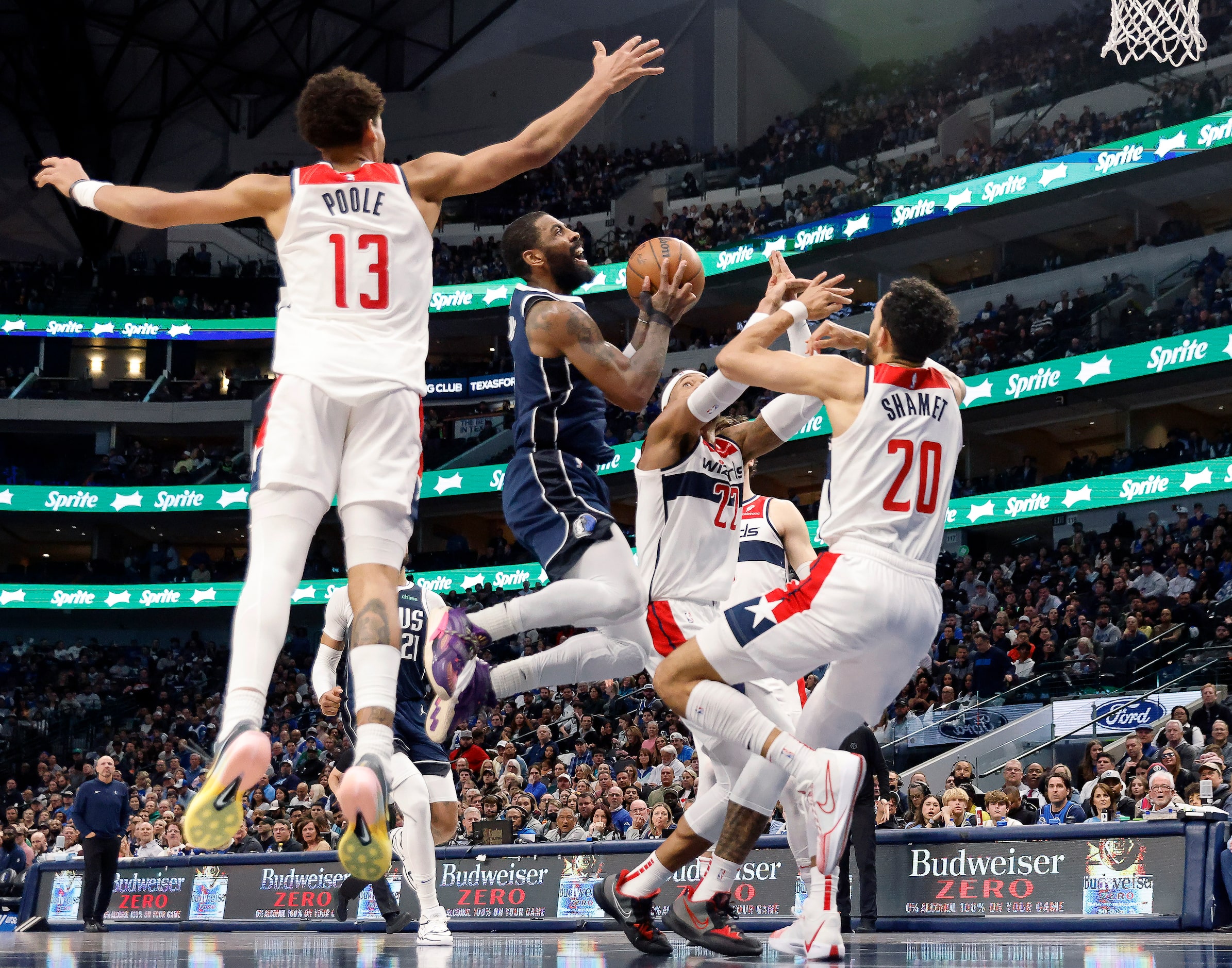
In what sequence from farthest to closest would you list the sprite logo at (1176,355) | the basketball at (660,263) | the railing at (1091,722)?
the sprite logo at (1176,355) < the railing at (1091,722) < the basketball at (660,263)

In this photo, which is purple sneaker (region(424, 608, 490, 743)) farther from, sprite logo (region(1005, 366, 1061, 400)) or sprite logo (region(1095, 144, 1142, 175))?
sprite logo (region(1095, 144, 1142, 175))

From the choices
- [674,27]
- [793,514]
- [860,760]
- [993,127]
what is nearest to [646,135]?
[674,27]

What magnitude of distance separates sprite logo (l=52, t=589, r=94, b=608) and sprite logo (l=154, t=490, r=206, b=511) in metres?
3.11

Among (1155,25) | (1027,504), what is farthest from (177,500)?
(1155,25)

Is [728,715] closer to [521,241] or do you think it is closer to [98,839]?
[521,241]

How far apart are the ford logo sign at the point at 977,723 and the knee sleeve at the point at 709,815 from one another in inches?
541

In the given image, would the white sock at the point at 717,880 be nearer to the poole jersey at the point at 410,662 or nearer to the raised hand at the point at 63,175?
the poole jersey at the point at 410,662

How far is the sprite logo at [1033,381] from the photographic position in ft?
95.6

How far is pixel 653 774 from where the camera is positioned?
1731 centimetres

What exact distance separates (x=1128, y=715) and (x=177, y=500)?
96.0 feet

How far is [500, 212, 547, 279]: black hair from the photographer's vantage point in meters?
6.82

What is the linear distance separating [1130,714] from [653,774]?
659cm

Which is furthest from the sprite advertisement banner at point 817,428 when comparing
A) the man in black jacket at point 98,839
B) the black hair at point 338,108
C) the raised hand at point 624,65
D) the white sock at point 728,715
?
the black hair at point 338,108

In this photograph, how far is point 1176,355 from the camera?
2752 centimetres
